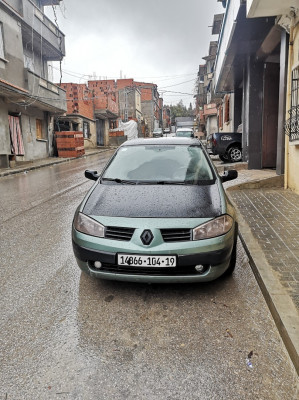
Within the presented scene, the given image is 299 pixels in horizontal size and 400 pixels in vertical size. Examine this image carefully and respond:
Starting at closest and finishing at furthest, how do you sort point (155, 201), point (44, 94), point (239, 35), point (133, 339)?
point (133, 339)
point (155, 201)
point (239, 35)
point (44, 94)

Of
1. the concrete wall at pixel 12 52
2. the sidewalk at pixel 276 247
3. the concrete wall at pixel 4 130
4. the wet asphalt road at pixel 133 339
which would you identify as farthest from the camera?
the concrete wall at pixel 12 52

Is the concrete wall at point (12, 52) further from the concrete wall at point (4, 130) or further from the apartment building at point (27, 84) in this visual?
the concrete wall at point (4, 130)

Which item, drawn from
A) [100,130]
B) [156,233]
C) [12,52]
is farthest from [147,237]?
[100,130]

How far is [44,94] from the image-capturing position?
804 inches

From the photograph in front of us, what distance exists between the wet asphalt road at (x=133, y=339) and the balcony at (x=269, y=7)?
16.9 ft

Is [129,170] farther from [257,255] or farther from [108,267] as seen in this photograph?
[257,255]

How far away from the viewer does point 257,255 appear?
3998 millimetres

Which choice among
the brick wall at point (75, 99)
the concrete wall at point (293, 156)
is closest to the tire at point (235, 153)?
the concrete wall at point (293, 156)

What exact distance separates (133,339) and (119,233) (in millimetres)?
944

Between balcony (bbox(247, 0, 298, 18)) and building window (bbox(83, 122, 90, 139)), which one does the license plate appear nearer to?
balcony (bbox(247, 0, 298, 18))

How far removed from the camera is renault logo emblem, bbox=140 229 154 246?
3043 mm

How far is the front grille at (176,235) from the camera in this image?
308 cm

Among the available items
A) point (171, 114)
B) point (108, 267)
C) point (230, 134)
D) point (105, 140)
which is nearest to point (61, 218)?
point (108, 267)

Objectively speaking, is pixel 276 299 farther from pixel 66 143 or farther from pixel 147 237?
pixel 66 143
